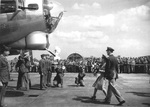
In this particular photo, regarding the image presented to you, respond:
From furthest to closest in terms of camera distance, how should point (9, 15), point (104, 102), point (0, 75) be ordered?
1. point (9, 15)
2. point (104, 102)
3. point (0, 75)

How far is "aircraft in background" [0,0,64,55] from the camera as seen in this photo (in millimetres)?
7883

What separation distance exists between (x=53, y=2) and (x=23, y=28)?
7.10 ft

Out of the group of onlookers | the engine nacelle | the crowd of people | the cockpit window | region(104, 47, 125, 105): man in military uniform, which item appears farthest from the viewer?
the group of onlookers

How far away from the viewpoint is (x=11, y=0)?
795 cm

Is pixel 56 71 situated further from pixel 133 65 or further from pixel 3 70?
pixel 133 65

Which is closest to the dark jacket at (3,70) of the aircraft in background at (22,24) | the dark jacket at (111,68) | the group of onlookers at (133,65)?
the aircraft in background at (22,24)

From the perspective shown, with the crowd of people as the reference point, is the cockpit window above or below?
above

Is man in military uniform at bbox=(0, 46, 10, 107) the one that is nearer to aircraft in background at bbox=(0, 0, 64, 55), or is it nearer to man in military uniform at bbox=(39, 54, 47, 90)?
aircraft in background at bbox=(0, 0, 64, 55)

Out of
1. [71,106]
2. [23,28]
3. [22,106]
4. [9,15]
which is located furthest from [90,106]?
[9,15]

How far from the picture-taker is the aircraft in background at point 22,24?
788 centimetres

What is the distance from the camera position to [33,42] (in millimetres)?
8180

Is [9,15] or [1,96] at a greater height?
[9,15]

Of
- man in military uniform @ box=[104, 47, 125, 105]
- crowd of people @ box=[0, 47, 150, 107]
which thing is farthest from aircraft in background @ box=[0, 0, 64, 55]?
man in military uniform @ box=[104, 47, 125, 105]

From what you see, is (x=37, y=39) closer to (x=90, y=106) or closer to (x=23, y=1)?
(x=23, y=1)
